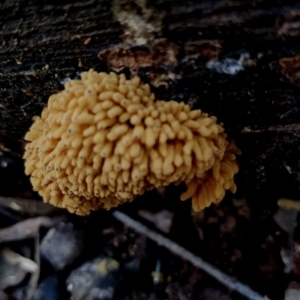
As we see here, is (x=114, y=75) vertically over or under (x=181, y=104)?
over

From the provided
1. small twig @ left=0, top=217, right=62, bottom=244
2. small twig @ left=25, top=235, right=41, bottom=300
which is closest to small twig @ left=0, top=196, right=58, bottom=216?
small twig @ left=0, top=217, right=62, bottom=244

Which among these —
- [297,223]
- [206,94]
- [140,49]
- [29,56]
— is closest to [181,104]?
[206,94]

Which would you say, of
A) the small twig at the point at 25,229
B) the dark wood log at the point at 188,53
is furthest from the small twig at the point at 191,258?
the dark wood log at the point at 188,53

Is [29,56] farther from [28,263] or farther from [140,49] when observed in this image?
[28,263]

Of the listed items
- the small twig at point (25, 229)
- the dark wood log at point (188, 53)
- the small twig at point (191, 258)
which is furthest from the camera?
the small twig at point (25, 229)

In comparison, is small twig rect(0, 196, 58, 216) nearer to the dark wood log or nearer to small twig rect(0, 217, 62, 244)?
small twig rect(0, 217, 62, 244)

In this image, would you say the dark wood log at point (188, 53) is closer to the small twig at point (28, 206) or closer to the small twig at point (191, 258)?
the small twig at point (191, 258)

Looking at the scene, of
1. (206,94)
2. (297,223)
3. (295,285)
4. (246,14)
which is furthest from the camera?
(297,223)
